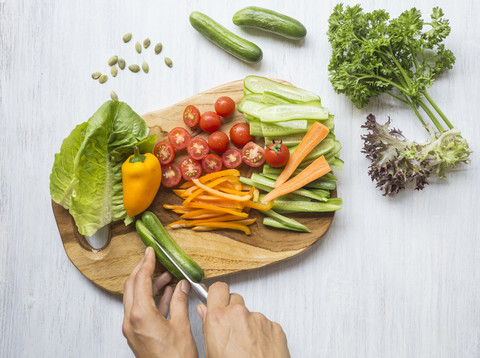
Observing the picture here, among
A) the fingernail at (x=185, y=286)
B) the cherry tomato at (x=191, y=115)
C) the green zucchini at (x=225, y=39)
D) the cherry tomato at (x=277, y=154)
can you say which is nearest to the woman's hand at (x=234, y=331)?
the fingernail at (x=185, y=286)

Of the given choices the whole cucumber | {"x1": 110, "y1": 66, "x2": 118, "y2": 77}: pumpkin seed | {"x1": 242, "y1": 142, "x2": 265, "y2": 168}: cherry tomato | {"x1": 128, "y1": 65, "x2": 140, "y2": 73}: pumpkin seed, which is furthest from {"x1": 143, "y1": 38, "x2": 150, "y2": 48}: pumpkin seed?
{"x1": 242, "y1": 142, "x2": 265, "y2": 168}: cherry tomato

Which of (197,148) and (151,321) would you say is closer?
(151,321)

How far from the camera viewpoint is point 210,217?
112 inches

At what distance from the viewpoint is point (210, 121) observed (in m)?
2.79

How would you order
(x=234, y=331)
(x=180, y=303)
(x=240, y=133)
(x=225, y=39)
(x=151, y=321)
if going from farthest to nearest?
(x=225, y=39) → (x=240, y=133) → (x=180, y=303) → (x=151, y=321) → (x=234, y=331)

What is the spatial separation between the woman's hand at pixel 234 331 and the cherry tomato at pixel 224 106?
125cm

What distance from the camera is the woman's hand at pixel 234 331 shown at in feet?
7.07

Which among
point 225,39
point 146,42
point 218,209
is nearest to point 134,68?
point 146,42

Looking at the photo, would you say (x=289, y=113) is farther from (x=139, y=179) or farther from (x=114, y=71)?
(x=114, y=71)

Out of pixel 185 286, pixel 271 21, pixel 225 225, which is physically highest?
pixel 271 21

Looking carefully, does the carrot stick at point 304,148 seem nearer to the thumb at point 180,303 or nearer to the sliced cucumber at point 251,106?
the sliced cucumber at point 251,106

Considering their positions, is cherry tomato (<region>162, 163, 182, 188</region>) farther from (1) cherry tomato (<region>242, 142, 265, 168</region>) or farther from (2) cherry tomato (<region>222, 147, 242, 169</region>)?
(1) cherry tomato (<region>242, 142, 265, 168</region>)

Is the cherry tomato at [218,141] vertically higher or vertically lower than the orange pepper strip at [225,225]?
higher

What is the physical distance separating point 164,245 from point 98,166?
75 centimetres
